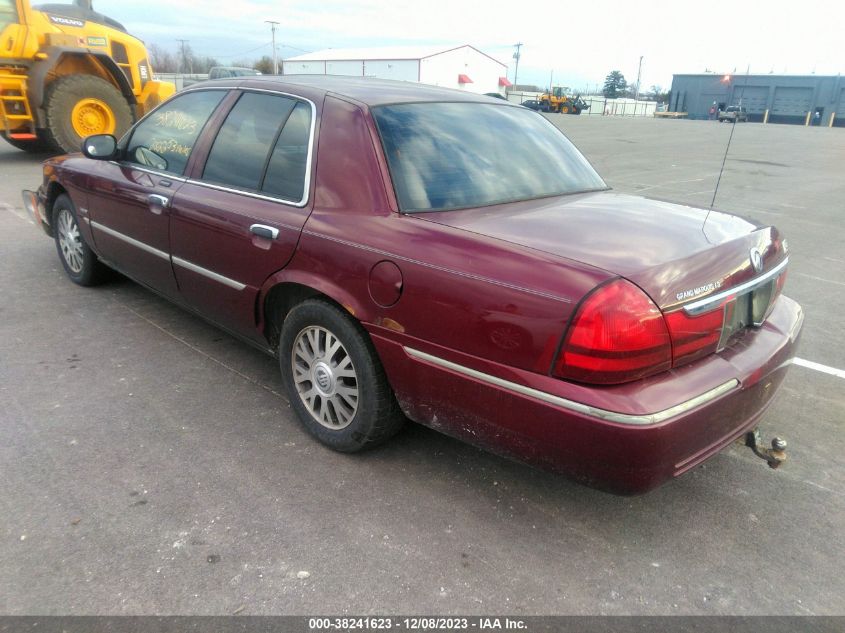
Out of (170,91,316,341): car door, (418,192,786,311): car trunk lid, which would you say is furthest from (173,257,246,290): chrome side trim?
(418,192,786,311): car trunk lid

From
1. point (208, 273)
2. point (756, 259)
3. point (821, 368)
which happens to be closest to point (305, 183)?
point (208, 273)

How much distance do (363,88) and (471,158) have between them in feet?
2.26

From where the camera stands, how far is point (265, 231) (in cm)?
304

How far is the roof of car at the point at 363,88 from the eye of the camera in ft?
10.1

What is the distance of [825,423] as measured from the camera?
342cm

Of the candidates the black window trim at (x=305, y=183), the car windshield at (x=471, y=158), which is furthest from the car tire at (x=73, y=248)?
the car windshield at (x=471, y=158)

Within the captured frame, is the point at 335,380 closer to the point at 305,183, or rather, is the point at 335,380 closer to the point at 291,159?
the point at 305,183

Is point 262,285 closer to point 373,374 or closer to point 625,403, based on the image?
point 373,374

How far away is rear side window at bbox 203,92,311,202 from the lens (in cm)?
306

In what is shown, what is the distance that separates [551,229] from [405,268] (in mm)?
583

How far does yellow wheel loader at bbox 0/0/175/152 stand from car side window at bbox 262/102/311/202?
8.89 meters

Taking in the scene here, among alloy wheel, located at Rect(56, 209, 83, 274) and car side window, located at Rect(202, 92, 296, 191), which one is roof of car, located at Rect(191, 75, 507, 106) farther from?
alloy wheel, located at Rect(56, 209, 83, 274)

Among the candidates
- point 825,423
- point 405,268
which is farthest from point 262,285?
point 825,423

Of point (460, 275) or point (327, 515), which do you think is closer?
point (460, 275)
